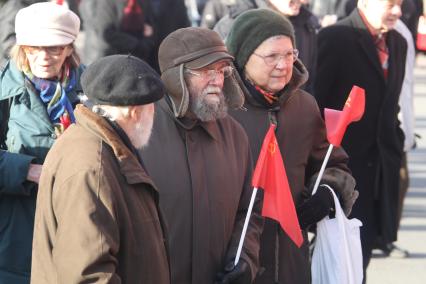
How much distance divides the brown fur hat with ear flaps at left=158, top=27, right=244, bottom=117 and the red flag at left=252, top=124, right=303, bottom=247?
383 mm

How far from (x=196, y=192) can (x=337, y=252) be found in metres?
0.84

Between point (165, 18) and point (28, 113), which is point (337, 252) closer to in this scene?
point (28, 113)

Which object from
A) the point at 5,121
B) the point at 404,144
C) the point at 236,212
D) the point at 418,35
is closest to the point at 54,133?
the point at 5,121

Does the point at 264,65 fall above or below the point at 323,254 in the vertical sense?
above

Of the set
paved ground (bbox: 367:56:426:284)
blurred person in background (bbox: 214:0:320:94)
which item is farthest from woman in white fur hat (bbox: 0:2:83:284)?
paved ground (bbox: 367:56:426:284)

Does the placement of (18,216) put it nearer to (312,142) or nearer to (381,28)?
(312,142)

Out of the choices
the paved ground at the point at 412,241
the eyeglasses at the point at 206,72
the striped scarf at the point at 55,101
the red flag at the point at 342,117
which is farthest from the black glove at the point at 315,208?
the paved ground at the point at 412,241

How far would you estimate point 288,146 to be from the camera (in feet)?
15.4

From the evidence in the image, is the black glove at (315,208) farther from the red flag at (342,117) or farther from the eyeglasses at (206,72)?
the eyeglasses at (206,72)

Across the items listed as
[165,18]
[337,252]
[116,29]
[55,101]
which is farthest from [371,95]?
[165,18]

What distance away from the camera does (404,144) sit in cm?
673

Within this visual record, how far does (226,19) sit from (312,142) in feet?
7.92

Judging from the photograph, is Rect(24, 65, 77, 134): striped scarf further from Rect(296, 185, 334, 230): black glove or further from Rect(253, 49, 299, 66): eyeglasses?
Rect(296, 185, 334, 230): black glove

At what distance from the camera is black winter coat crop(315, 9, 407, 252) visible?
6.23 m
